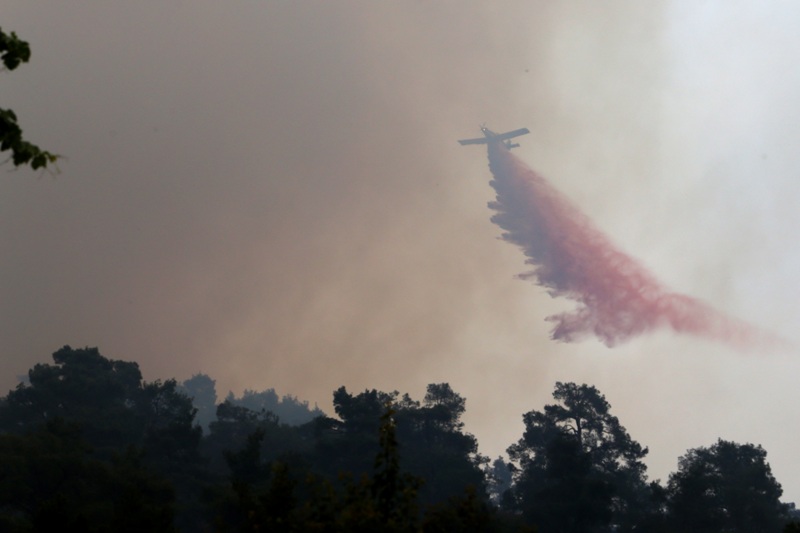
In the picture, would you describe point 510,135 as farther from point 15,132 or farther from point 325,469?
point 15,132

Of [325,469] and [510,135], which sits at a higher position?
[510,135]

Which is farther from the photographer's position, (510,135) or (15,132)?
(510,135)

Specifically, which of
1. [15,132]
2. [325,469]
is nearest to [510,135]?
[325,469]

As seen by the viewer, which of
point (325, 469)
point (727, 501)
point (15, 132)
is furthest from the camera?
point (325, 469)

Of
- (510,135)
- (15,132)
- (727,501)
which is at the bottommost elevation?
(15,132)

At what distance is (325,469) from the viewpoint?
279ft

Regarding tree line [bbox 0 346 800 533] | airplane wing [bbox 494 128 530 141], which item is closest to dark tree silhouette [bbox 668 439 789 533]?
tree line [bbox 0 346 800 533]

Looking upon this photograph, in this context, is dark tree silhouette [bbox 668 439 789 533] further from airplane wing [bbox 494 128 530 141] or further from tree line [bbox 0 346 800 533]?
airplane wing [bbox 494 128 530 141]

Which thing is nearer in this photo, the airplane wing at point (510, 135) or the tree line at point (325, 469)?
→ the tree line at point (325, 469)

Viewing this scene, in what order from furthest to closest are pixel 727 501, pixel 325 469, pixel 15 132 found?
pixel 325 469
pixel 727 501
pixel 15 132

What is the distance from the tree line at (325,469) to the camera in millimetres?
33906

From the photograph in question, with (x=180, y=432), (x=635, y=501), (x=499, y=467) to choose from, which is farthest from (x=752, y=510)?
(x=499, y=467)

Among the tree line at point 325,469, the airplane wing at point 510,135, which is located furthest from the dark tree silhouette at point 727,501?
the airplane wing at point 510,135

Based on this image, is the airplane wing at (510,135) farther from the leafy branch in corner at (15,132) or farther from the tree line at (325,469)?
the leafy branch in corner at (15,132)
